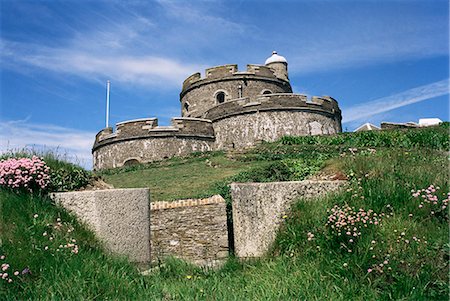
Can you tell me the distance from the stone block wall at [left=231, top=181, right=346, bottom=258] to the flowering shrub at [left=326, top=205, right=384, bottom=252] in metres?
1.01

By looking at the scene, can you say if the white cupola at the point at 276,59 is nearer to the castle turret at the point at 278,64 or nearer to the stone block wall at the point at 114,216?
the castle turret at the point at 278,64

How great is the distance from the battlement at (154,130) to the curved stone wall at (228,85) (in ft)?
13.2

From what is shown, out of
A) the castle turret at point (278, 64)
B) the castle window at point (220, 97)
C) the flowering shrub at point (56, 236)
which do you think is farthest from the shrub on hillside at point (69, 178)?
the castle turret at point (278, 64)

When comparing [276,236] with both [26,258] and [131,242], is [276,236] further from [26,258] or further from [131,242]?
[26,258]

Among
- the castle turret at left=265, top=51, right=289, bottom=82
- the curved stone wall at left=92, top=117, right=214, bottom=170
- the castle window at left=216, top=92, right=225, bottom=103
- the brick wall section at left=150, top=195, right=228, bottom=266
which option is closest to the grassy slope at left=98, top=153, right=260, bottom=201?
the curved stone wall at left=92, top=117, right=214, bottom=170

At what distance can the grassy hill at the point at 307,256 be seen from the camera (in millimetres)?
4082

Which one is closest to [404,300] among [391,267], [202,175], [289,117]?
[391,267]

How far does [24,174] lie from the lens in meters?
6.02

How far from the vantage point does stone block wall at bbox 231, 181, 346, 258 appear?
5.98 m

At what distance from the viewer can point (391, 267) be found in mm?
4156

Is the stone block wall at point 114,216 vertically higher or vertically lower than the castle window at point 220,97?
lower

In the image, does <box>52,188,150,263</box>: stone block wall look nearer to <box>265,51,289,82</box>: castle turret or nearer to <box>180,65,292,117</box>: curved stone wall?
<box>180,65,292,117</box>: curved stone wall

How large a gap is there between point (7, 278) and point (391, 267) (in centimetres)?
387

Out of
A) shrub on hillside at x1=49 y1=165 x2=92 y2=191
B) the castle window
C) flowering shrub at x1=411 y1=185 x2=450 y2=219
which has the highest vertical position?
the castle window
